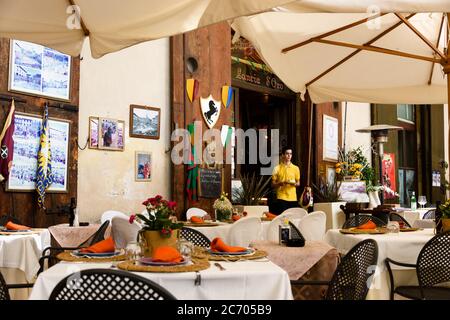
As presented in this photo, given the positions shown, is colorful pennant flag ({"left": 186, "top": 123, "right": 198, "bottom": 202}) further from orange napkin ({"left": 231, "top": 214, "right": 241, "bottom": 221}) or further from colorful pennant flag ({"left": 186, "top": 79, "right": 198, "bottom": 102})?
orange napkin ({"left": 231, "top": 214, "right": 241, "bottom": 221})

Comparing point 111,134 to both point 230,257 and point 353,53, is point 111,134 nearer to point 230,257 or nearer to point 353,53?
point 353,53

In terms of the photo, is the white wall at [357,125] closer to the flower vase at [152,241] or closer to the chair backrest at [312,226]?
the chair backrest at [312,226]

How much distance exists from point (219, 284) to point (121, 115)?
546cm

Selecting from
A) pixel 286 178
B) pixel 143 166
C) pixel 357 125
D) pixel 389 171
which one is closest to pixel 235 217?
pixel 143 166

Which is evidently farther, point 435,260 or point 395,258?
point 395,258

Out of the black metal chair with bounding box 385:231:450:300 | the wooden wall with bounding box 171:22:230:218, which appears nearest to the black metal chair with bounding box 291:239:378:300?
the black metal chair with bounding box 385:231:450:300

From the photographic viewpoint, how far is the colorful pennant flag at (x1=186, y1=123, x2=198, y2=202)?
7938 millimetres

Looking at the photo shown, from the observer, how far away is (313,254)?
3025 mm

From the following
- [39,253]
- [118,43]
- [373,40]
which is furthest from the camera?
[373,40]

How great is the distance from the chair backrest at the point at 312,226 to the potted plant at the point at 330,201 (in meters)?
4.05

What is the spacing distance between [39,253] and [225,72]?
5.33 m

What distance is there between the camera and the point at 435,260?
323cm

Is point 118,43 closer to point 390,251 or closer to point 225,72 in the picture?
point 390,251
